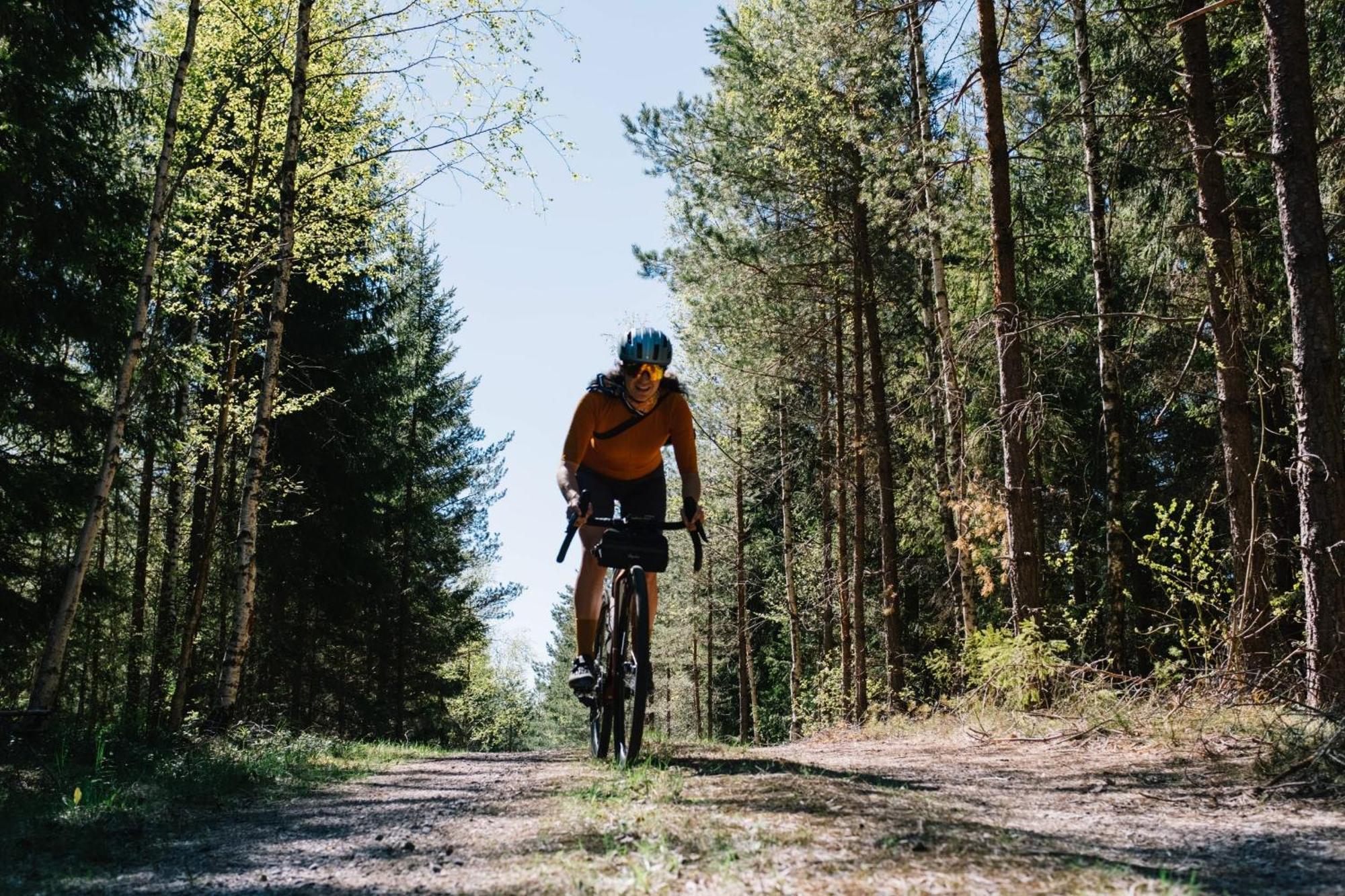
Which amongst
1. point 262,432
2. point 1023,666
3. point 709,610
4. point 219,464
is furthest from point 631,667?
point 709,610

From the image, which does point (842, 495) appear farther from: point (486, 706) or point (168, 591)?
point (486, 706)

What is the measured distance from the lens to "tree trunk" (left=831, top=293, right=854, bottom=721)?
728 inches

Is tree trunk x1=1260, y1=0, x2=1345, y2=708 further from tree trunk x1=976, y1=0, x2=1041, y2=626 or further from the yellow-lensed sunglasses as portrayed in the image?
the yellow-lensed sunglasses

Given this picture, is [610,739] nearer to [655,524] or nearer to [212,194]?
[655,524]

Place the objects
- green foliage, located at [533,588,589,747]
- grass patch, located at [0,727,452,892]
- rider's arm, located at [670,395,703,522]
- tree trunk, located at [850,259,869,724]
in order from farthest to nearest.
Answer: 1. green foliage, located at [533,588,589,747]
2. tree trunk, located at [850,259,869,724]
3. rider's arm, located at [670,395,703,522]
4. grass patch, located at [0,727,452,892]

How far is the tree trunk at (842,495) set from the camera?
18484 millimetres

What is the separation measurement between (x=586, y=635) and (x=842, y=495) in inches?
554

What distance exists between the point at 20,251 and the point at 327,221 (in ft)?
14.2

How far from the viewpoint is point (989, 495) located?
10523 millimetres

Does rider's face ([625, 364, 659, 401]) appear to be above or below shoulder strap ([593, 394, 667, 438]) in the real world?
above

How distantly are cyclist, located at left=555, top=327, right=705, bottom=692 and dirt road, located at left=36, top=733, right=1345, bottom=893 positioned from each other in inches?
44.1

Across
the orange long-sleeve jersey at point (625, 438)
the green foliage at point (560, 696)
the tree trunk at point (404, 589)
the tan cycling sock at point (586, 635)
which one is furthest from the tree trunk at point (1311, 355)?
the green foliage at point (560, 696)

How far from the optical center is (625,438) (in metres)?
6.05

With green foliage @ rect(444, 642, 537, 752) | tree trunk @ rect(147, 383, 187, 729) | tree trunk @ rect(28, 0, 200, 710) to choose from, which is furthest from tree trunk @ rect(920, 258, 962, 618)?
green foliage @ rect(444, 642, 537, 752)
